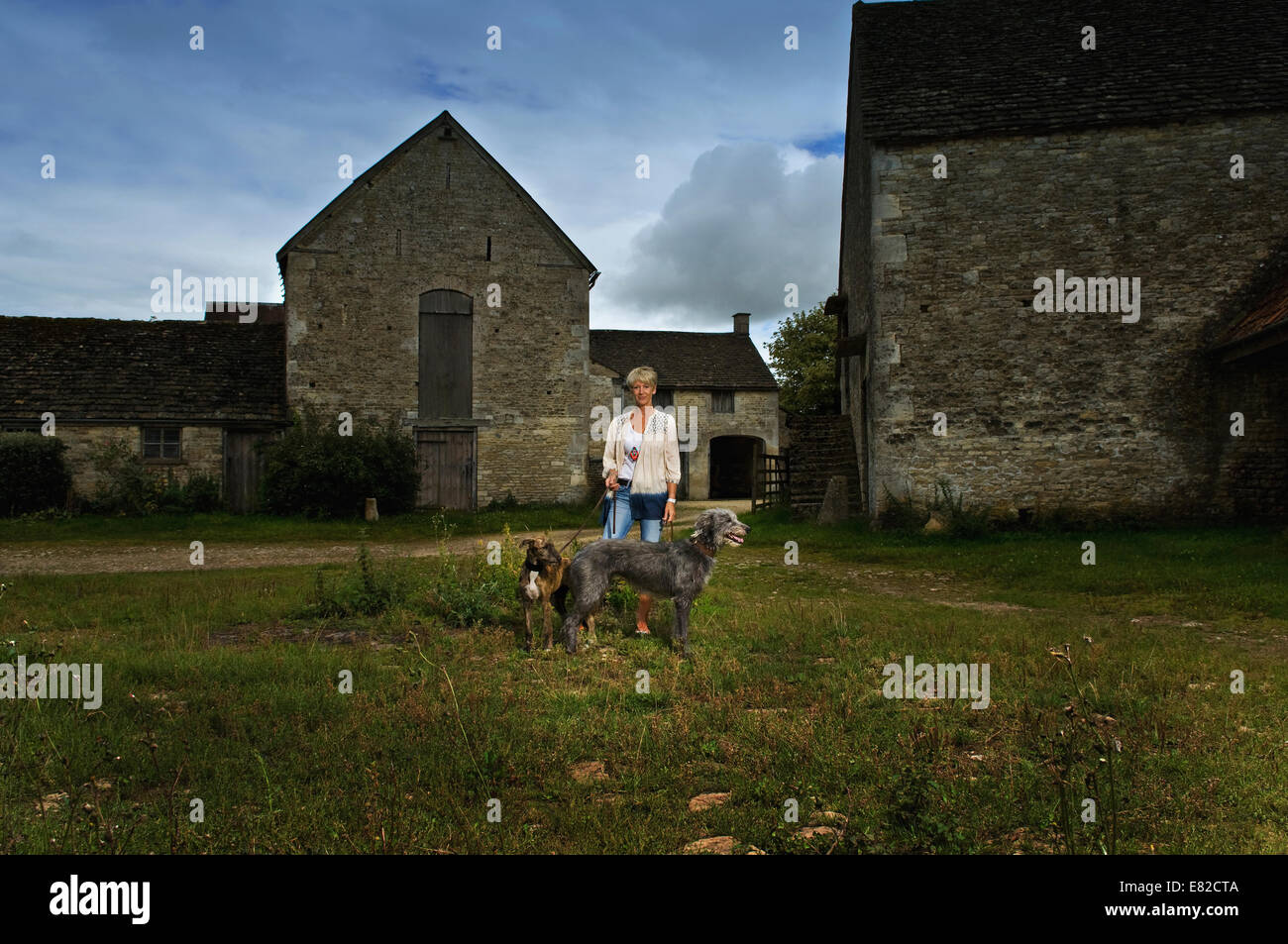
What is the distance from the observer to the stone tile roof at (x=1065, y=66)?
14.1 metres

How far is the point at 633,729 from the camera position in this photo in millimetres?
4305

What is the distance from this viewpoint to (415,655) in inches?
230

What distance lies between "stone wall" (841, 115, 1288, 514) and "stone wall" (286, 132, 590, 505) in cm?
918

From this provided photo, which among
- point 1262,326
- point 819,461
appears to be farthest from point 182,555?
point 1262,326

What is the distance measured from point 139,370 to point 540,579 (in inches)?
761

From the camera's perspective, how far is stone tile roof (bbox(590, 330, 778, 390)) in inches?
1309

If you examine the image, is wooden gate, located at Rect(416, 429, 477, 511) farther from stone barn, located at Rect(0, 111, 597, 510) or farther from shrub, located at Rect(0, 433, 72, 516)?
shrub, located at Rect(0, 433, 72, 516)

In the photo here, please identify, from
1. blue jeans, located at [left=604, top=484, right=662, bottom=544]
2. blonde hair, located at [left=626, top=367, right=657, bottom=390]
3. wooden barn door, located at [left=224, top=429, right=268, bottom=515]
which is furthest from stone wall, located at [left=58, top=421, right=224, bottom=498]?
blonde hair, located at [left=626, top=367, right=657, bottom=390]

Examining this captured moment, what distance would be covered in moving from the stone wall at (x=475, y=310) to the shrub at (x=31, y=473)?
17.8 ft

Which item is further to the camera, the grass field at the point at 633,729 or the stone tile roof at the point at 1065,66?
the stone tile roof at the point at 1065,66

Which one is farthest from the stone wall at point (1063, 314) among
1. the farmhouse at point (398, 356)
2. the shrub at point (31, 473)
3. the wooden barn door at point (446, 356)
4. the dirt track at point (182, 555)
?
the shrub at point (31, 473)

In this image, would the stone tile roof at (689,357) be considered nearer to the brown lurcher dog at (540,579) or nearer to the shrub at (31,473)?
the shrub at (31,473)

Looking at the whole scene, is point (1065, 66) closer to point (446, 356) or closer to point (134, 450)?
point (446, 356)

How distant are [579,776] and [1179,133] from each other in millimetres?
15549
